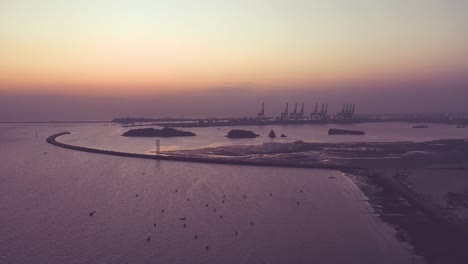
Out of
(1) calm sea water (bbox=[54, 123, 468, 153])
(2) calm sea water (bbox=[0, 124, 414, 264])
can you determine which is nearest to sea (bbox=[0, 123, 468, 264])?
(2) calm sea water (bbox=[0, 124, 414, 264])

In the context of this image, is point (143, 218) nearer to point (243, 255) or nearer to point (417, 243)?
point (243, 255)

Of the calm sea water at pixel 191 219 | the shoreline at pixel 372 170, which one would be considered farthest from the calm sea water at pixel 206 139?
the calm sea water at pixel 191 219

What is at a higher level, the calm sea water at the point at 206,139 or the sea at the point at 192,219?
the sea at the point at 192,219

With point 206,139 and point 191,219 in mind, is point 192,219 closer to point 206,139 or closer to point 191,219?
point 191,219

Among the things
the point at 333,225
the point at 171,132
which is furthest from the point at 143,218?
the point at 171,132

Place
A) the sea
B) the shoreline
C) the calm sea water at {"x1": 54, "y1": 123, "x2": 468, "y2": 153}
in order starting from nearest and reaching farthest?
1. the sea
2. the shoreline
3. the calm sea water at {"x1": 54, "y1": 123, "x2": 468, "y2": 153}

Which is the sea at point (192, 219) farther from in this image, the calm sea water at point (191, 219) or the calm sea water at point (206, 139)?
the calm sea water at point (206, 139)

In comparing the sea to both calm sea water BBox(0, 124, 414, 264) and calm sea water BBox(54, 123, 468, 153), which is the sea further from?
calm sea water BBox(54, 123, 468, 153)

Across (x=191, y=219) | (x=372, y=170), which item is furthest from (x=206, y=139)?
(x=191, y=219)
